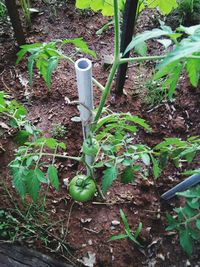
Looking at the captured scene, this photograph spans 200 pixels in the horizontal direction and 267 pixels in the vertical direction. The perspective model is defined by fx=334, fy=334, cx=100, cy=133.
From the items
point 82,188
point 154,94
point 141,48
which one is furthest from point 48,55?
point 154,94

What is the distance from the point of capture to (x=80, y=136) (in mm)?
1744

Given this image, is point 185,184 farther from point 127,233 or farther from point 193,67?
point 193,67

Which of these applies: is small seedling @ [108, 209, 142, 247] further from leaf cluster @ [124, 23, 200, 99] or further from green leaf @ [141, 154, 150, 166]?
leaf cluster @ [124, 23, 200, 99]

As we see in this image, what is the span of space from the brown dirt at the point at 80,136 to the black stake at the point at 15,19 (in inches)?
5.6

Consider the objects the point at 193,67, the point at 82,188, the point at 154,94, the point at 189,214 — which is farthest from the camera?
the point at 154,94

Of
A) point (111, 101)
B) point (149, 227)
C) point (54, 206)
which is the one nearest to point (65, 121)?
point (111, 101)

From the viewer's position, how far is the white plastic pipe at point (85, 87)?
1.04 meters

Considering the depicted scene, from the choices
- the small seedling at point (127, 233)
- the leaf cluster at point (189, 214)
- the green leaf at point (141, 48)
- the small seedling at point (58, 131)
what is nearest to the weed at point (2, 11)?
the small seedling at point (58, 131)

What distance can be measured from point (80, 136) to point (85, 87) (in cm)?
67

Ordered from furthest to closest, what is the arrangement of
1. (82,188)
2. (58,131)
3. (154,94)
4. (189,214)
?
1. (154,94)
2. (58,131)
3. (82,188)
4. (189,214)

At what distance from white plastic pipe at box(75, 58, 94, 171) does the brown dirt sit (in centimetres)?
47

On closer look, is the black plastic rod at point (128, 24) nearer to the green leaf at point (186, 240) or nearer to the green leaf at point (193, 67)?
the green leaf at point (193, 67)

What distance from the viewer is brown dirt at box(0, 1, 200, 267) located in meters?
1.51

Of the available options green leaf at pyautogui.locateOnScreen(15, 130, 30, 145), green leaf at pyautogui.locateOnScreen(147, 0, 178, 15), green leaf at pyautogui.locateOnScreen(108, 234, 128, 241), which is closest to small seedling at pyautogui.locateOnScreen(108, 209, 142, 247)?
green leaf at pyautogui.locateOnScreen(108, 234, 128, 241)
